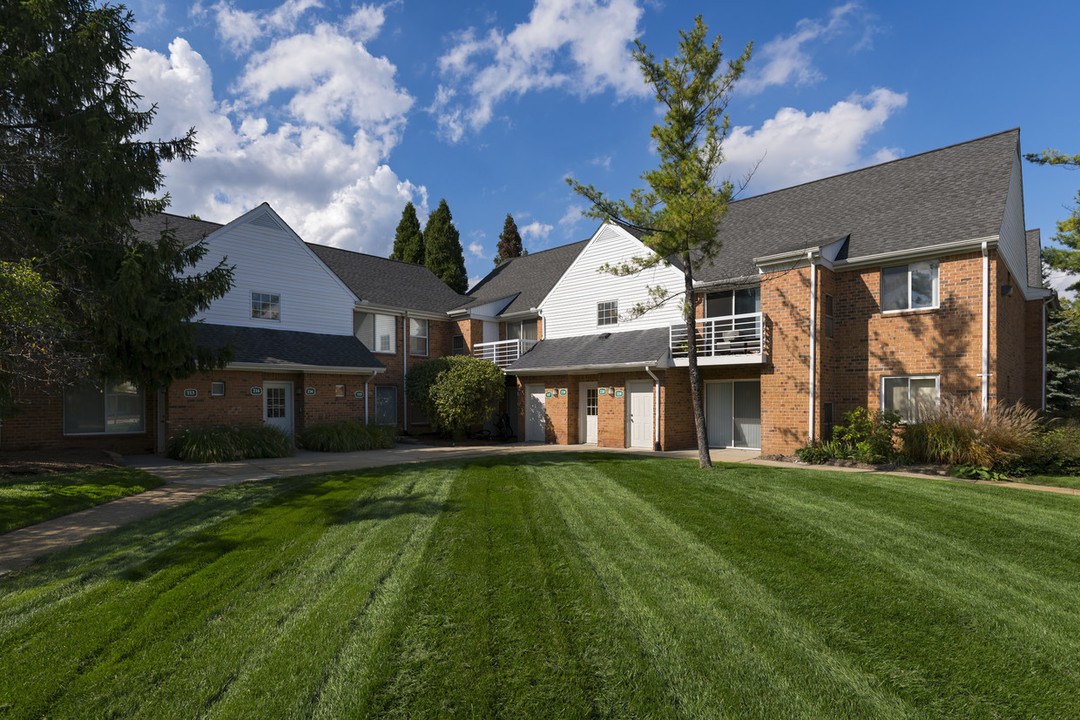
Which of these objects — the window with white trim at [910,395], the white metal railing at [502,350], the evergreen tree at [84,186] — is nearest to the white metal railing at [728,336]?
the window with white trim at [910,395]

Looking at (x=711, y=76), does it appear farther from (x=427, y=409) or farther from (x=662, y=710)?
(x=427, y=409)

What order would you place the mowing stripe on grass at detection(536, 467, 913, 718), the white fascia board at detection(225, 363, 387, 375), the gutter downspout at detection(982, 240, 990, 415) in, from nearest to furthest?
the mowing stripe on grass at detection(536, 467, 913, 718)
the gutter downspout at detection(982, 240, 990, 415)
the white fascia board at detection(225, 363, 387, 375)

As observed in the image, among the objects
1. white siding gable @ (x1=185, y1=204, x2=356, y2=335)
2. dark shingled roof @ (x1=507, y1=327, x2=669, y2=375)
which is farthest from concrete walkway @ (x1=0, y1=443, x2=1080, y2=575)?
white siding gable @ (x1=185, y1=204, x2=356, y2=335)

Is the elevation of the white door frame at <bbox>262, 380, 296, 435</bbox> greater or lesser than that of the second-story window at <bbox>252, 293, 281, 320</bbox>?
lesser

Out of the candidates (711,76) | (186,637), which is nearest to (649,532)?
(186,637)

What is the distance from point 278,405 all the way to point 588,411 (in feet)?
35.5

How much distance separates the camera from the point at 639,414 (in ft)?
59.8

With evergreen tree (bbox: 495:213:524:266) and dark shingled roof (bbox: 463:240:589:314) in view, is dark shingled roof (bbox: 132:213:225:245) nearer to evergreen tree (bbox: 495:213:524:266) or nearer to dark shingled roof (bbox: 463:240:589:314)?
dark shingled roof (bbox: 463:240:589:314)

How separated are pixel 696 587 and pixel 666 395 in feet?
41.9

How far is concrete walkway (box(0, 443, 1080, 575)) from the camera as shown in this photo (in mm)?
6559

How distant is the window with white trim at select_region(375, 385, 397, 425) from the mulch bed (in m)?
9.21

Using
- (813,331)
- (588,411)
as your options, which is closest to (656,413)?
(588,411)

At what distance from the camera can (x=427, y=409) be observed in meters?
20.6

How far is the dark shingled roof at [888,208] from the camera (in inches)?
555
